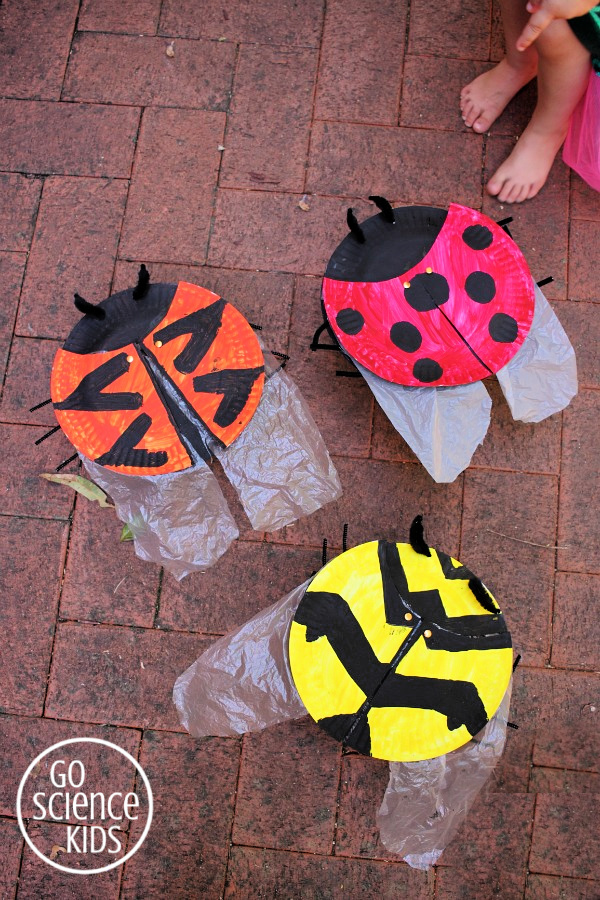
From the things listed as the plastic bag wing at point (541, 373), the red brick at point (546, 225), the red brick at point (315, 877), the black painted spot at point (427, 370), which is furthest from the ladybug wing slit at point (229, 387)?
the red brick at point (315, 877)

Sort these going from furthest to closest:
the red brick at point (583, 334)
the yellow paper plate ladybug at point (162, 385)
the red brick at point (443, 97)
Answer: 1. the red brick at point (443, 97)
2. the red brick at point (583, 334)
3. the yellow paper plate ladybug at point (162, 385)

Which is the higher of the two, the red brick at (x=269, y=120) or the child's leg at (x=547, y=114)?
the child's leg at (x=547, y=114)

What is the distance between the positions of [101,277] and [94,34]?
87 cm

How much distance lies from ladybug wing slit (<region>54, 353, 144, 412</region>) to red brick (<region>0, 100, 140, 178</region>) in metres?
0.81

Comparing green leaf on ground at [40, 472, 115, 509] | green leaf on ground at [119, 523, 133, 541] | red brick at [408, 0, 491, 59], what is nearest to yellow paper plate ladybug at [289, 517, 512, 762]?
green leaf on ground at [119, 523, 133, 541]

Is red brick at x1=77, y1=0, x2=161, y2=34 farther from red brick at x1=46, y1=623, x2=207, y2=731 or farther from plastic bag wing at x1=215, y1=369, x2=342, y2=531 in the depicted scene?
red brick at x1=46, y1=623, x2=207, y2=731

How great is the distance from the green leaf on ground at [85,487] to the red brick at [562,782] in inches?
59.7

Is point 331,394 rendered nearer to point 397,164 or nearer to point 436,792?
point 397,164

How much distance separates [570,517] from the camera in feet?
7.48

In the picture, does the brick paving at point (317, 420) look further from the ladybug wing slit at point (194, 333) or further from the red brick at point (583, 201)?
the ladybug wing slit at point (194, 333)

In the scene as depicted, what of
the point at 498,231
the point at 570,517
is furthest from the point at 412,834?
the point at 498,231

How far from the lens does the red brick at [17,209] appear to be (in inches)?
96.2

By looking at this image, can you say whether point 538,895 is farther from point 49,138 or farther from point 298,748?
point 49,138

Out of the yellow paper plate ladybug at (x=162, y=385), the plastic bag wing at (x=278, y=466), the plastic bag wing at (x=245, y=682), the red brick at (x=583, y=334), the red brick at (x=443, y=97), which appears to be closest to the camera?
the yellow paper plate ladybug at (x=162, y=385)
